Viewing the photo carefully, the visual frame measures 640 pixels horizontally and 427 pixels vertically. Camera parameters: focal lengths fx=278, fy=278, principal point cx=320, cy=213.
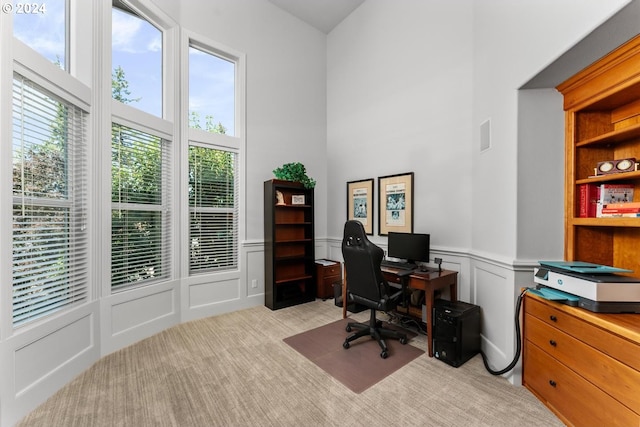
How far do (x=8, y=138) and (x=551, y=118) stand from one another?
12.9ft

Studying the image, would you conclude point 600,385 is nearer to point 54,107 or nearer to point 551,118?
point 551,118

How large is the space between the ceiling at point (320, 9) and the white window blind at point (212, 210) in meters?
2.63

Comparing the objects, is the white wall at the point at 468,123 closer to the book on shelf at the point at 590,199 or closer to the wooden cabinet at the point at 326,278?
the book on shelf at the point at 590,199

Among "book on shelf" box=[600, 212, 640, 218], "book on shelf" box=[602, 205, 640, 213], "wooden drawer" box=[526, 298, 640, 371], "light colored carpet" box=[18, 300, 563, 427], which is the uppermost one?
"book on shelf" box=[602, 205, 640, 213]

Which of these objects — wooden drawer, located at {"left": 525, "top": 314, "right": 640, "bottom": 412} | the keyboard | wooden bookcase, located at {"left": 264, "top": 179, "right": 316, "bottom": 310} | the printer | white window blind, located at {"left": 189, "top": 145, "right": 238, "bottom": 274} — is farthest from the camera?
wooden bookcase, located at {"left": 264, "top": 179, "right": 316, "bottom": 310}

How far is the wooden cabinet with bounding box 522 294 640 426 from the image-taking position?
4.63 feet

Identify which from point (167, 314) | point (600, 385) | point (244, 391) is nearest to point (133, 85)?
point (167, 314)

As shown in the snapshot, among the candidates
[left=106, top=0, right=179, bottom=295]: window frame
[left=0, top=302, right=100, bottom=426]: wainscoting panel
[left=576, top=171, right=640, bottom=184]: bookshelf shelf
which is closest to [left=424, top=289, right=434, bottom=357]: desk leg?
[left=576, top=171, right=640, bottom=184]: bookshelf shelf

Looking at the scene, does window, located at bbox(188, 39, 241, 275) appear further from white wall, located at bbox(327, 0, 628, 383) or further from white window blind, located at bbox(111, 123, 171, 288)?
white wall, located at bbox(327, 0, 628, 383)

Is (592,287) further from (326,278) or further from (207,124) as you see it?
(207,124)

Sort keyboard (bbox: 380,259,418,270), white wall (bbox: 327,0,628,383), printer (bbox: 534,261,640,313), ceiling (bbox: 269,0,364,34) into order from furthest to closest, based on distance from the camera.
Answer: ceiling (bbox: 269,0,364,34)
keyboard (bbox: 380,259,418,270)
white wall (bbox: 327,0,628,383)
printer (bbox: 534,261,640,313)

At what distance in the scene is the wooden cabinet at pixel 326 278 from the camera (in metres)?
4.43

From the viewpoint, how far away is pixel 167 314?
3365 mm

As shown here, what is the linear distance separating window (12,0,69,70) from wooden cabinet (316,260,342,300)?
3741 mm
